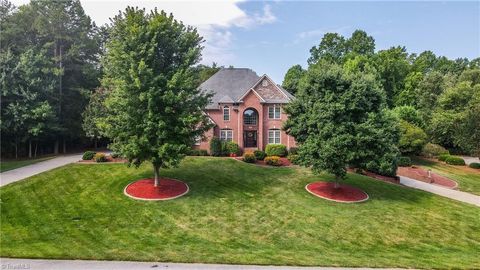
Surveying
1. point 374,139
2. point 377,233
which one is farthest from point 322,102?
point 377,233

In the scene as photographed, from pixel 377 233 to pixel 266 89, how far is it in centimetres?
2290

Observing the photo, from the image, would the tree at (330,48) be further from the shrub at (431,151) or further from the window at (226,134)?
the window at (226,134)

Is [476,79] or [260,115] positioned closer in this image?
[260,115]

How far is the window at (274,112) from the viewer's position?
38031mm

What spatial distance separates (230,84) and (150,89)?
830 inches

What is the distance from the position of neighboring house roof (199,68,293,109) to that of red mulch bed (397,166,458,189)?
48.5 feet

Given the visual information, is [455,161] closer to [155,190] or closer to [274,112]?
[274,112]

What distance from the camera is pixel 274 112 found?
1502 inches

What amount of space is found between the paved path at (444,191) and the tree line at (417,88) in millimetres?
5192

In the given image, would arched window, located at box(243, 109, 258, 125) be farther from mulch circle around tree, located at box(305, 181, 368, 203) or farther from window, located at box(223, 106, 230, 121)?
mulch circle around tree, located at box(305, 181, 368, 203)

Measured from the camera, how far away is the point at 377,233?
17875mm

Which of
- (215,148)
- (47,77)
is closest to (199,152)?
(215,148)

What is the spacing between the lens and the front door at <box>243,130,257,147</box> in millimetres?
38656

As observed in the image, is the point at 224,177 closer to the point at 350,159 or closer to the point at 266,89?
the point at 350,159
